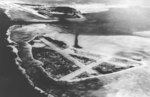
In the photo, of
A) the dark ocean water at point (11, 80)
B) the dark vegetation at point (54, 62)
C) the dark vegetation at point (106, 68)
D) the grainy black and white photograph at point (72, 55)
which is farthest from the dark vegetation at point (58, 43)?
the dark vegetation at point (106, 68)

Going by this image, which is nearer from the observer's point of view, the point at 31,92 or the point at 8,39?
the point at 31,92

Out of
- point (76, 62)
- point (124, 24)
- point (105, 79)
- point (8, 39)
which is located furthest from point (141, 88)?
point (124, 24)

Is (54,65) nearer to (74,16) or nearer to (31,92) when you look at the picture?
(31,92)

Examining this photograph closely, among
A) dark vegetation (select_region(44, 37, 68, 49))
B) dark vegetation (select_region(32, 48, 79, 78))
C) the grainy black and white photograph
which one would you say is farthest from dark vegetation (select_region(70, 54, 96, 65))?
dark vegetation (select_region(44, 37, 68, 49))

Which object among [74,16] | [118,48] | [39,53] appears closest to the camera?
[39,53]

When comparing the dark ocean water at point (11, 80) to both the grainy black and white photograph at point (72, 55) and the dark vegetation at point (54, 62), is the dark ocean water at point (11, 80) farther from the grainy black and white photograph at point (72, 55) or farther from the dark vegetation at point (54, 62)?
the dark vegetation at point (54, 62)

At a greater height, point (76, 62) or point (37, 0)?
point (37, 0)

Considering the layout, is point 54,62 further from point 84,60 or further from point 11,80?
point 11,80

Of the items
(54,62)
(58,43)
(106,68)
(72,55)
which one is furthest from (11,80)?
(58,43)
